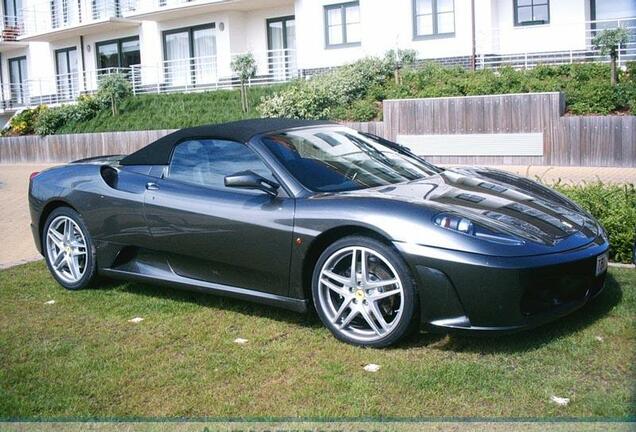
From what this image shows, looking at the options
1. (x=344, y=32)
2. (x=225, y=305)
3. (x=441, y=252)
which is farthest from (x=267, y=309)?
(x=344, y=32)

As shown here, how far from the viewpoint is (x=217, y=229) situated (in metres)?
5.35

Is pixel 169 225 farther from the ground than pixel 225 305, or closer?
farther from the ground

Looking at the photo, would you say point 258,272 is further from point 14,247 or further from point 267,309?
point 14,247

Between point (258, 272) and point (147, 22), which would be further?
point (147, 22)

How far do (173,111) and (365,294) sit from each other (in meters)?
21.9

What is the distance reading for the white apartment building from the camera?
74.6ft

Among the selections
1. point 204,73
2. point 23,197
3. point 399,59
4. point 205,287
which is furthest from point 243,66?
point 205,287

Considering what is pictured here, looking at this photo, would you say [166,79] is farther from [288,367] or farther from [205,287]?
[288,367]

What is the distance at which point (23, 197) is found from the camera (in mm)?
14766

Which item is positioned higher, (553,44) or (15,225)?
(553,44)

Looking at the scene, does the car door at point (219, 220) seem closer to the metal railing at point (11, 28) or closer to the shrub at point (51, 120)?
the shrub at point (51, 120)

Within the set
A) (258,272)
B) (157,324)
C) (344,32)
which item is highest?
(344,32)

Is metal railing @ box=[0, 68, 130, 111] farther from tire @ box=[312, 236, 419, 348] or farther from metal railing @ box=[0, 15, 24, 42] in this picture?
tire @ box=[312, 236, 419, 348]

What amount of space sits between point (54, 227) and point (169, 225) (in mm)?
1540
